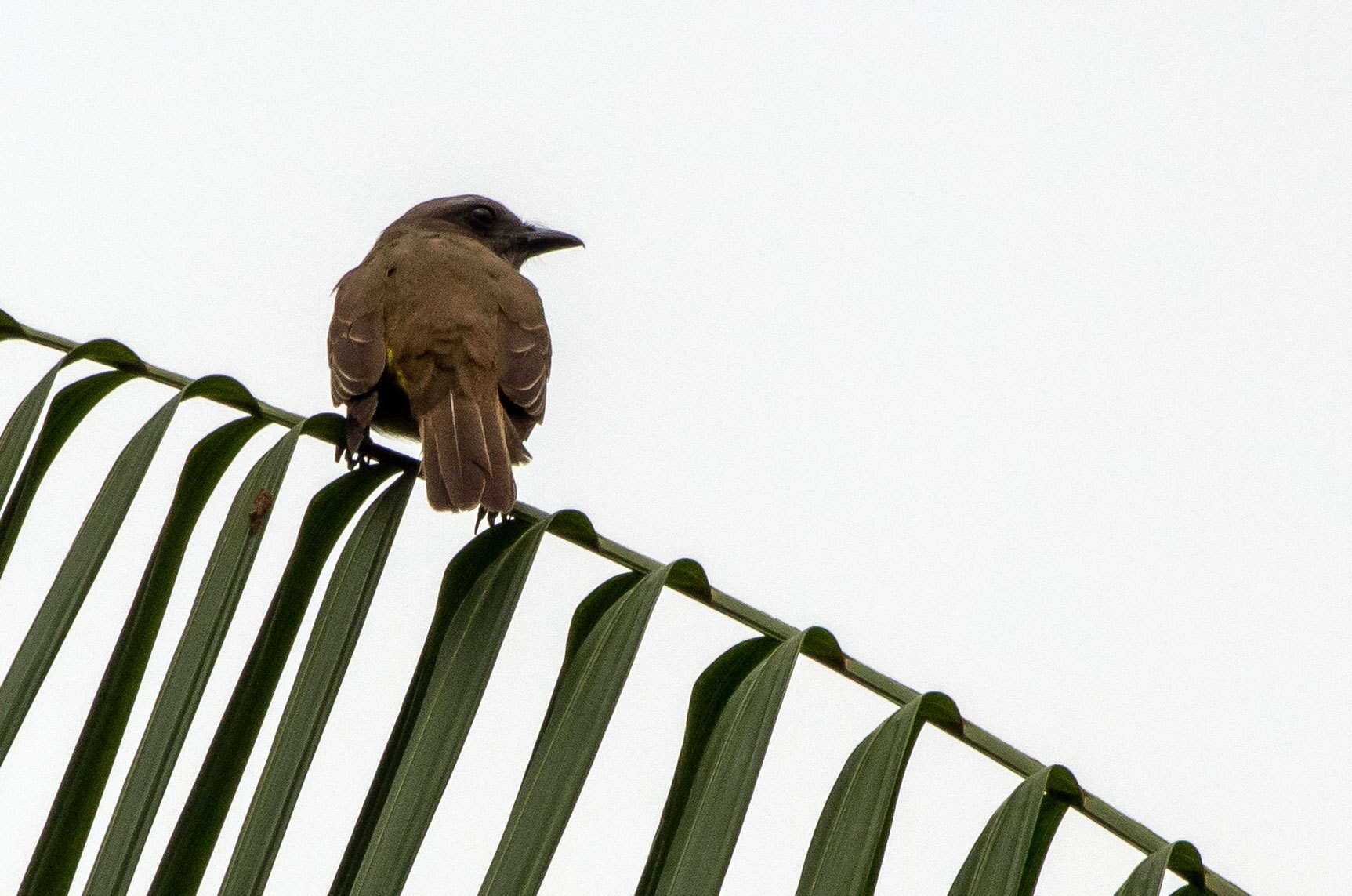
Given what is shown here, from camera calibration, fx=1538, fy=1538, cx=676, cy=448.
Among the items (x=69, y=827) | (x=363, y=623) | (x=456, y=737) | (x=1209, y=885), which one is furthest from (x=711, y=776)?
(x=69, y=827)

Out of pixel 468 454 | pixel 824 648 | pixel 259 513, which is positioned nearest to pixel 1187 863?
pixel 824 648

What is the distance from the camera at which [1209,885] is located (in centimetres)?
220

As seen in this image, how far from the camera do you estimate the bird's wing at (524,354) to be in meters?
4.52

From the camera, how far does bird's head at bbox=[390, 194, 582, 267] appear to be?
693cm

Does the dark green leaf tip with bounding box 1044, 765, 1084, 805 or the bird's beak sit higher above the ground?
the bird's beak

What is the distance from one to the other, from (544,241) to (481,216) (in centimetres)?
32

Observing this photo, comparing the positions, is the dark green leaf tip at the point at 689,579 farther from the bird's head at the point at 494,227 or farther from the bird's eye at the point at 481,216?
the bird's eye at the point at 481,216

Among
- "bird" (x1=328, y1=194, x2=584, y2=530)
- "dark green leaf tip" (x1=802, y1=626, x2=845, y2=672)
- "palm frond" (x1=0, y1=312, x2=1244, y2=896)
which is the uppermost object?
"bird" (x1=328, y1=194, x2=584, y2=530)

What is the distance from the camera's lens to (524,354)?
4660 millimetres

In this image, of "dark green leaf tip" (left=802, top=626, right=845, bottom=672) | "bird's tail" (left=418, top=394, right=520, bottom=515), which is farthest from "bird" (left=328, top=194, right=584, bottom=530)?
"dark green leaf tip" (left=802, top=626, right=845, bottom=672)

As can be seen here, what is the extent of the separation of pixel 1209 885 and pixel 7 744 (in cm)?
172

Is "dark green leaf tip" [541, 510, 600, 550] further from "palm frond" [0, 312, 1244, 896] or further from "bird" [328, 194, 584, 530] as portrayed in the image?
"bird" [328, 194, 584, 530]

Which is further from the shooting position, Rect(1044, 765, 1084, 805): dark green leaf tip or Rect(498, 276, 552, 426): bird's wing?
Rect(498, 276, 552, 426): bird's wing

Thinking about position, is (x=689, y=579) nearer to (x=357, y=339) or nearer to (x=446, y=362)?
(x=446, y=362)
